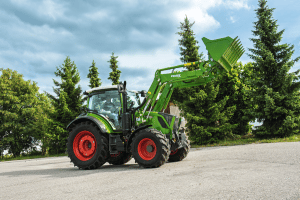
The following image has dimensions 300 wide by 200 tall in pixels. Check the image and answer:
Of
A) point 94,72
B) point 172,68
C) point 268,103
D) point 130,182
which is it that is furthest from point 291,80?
point 94,72

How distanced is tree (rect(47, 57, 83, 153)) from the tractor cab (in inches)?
633

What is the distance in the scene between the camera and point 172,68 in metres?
7.81

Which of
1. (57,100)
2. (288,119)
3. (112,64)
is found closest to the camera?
(288,119)

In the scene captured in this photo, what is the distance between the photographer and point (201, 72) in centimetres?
734

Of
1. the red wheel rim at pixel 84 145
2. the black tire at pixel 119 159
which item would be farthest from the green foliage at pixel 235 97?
the red wheel rim at pixel 84 145

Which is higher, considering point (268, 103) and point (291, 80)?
point (291, 80)

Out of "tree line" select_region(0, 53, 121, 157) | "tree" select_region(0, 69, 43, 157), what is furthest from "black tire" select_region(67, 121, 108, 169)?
"tree" select_region(0, 69, 43, 157)

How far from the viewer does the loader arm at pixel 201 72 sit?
7117mm

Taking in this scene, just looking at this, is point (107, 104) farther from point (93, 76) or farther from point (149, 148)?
point (93, 76)

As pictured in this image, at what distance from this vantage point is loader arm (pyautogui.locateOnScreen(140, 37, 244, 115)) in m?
7.12

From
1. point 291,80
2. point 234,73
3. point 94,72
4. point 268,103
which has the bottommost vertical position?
point 268,103

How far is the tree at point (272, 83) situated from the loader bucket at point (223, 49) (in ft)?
29.6

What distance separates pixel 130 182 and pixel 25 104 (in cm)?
3131

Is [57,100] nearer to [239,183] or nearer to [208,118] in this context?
[208,118]
